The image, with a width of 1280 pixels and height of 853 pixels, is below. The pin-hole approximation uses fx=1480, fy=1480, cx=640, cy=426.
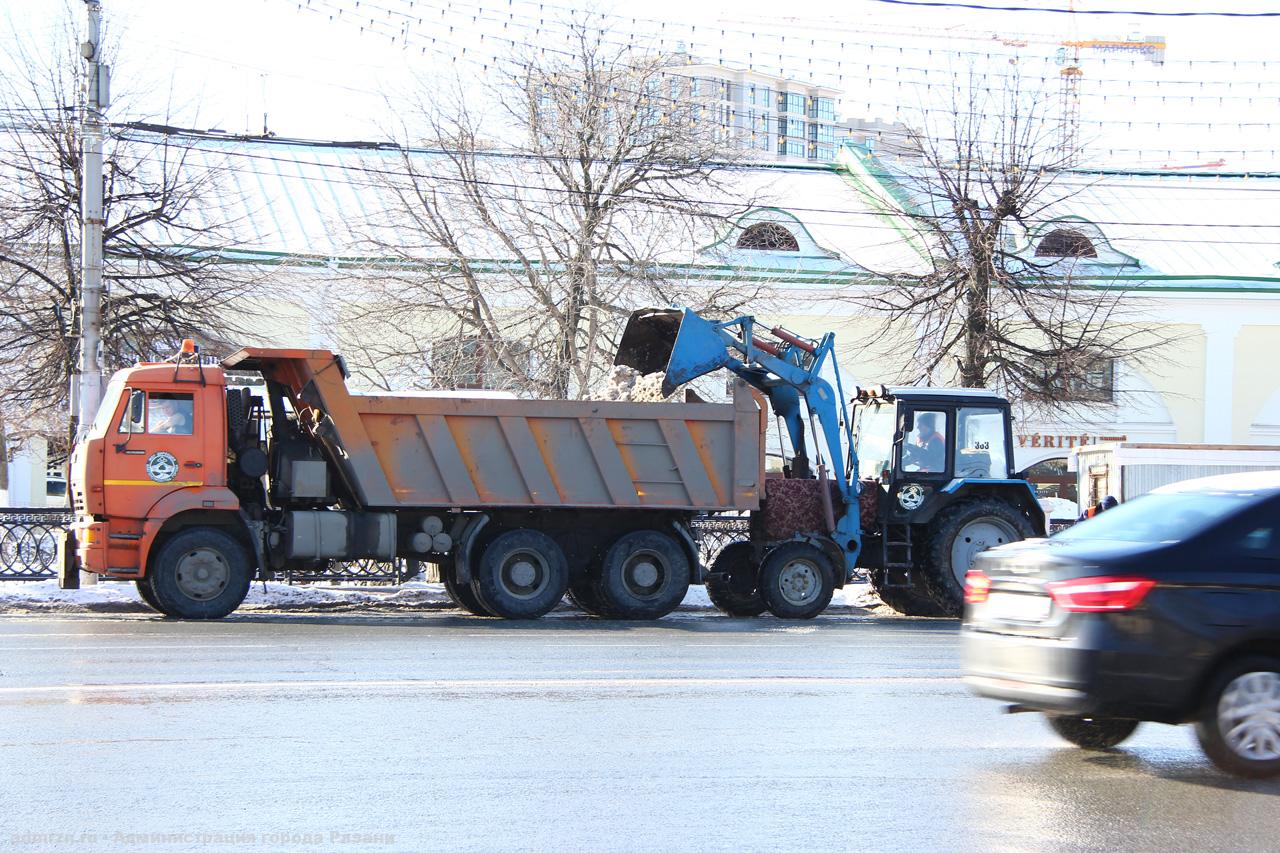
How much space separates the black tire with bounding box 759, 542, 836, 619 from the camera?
1839 centimetres

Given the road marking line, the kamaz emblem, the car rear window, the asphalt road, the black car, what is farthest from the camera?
the kamaz emblem

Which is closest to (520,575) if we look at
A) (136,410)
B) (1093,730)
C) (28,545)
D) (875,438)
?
(136,410)

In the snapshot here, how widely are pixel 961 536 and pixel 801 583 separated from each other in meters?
2.21

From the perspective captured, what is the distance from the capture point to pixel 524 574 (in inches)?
702

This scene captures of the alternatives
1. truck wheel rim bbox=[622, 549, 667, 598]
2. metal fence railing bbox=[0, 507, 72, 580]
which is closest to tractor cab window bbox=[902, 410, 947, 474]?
truck wheel rim bbox=[622, 549, 667, 598]

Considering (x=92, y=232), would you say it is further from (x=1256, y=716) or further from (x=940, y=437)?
(x=1256, y=716)

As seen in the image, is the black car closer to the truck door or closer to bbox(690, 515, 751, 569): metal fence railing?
the truck door

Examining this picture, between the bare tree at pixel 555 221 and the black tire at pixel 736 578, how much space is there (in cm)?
896

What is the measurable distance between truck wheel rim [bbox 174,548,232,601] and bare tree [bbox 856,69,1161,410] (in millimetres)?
16787

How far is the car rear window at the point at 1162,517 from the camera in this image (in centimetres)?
797

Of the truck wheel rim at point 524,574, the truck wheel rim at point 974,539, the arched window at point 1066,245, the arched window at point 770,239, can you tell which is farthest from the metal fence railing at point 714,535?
the arched window at point 1066,245

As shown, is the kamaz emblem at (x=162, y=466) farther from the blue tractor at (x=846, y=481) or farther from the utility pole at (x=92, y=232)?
the blue tractor at (x=846, y=481)

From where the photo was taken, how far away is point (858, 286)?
A: 3544cm

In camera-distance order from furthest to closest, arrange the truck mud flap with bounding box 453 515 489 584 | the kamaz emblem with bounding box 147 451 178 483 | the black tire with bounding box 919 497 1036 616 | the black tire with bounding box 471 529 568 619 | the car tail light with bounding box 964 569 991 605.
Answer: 1. the black tire with bounding box 919 497 1036 616
2. the truck mud flap with bounding box 453 515 489 584
3. the black tire with bounding box 471 529 568 619
4. the kamaz emblem with bounding box 147 451 178 483
5. the car tail light with bounding box 964 569 991 605
